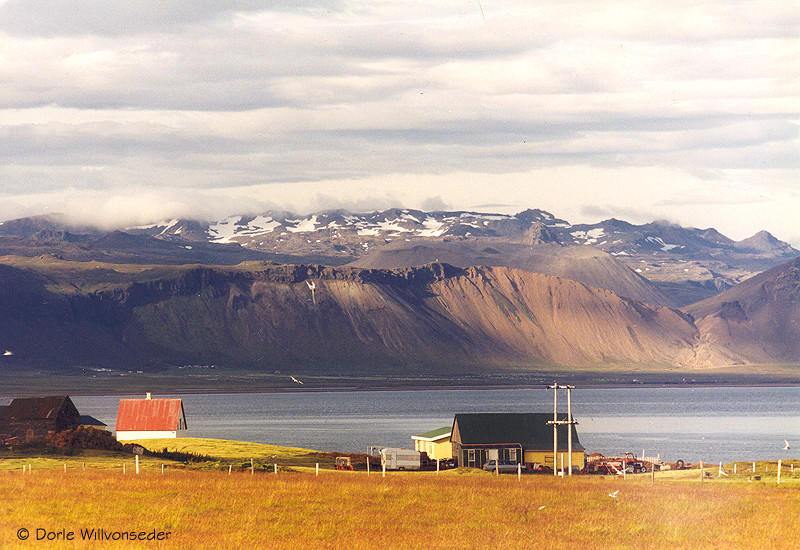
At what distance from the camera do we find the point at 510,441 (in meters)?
81.0

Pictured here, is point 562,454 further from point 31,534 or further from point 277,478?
point 31,534

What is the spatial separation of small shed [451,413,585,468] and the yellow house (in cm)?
396

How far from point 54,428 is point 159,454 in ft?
53.9

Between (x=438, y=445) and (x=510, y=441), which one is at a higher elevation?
(x=510, y=441)

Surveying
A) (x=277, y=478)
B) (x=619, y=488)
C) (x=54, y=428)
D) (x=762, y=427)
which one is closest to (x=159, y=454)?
(x=54, y=428)

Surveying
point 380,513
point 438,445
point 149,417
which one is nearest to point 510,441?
point 438,445

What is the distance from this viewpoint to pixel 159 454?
68.1 meters

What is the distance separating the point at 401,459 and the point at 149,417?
27.0m

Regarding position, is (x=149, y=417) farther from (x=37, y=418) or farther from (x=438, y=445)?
(x=438, y=445)

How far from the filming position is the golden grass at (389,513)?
29.7 m

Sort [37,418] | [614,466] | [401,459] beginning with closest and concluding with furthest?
[401,459] → [614,466] → [37,418]

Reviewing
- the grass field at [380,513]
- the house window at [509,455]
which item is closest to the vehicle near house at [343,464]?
the house window at [509,455]

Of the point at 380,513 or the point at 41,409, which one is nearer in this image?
the point at 380,513

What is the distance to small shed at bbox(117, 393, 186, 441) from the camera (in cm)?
9188
